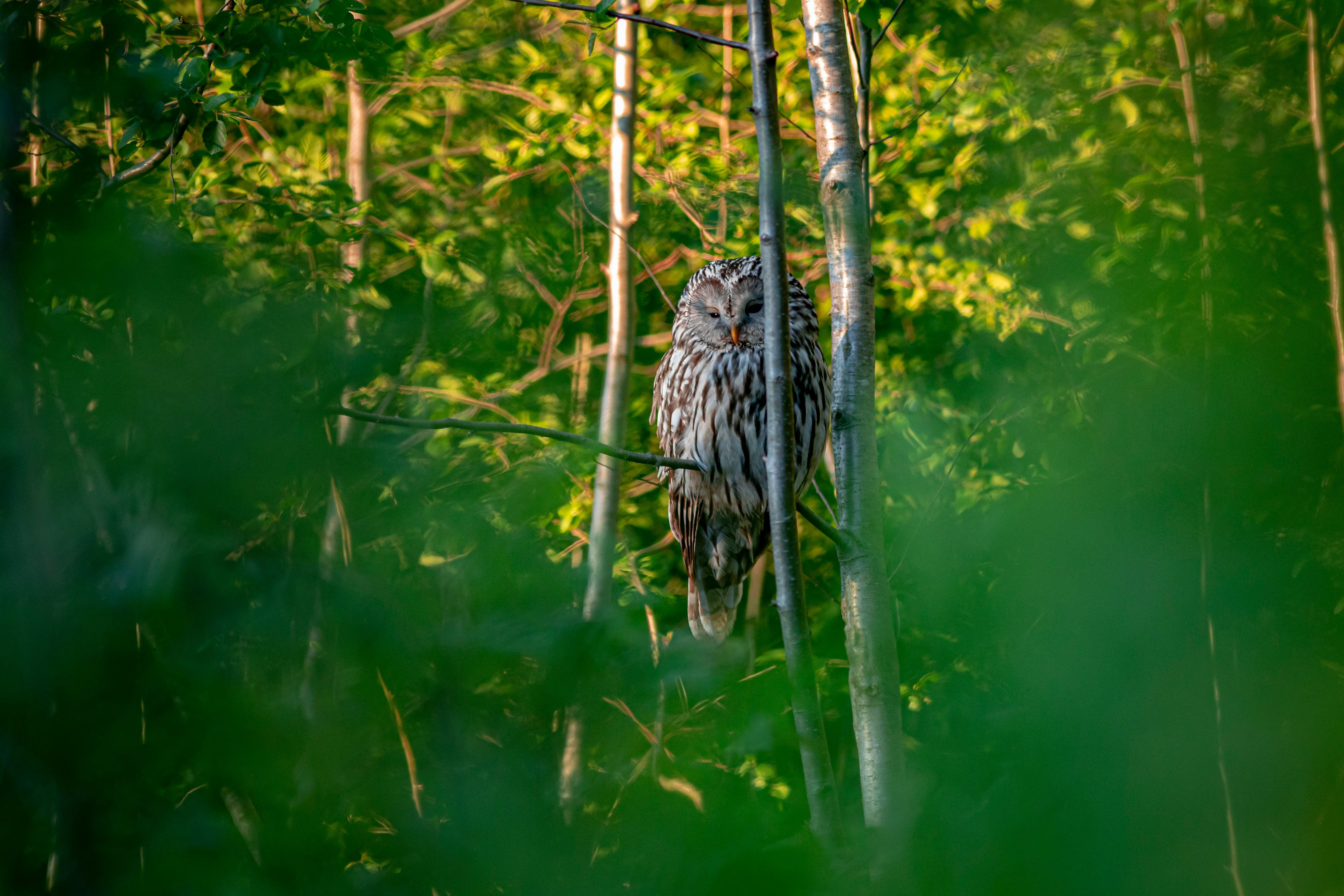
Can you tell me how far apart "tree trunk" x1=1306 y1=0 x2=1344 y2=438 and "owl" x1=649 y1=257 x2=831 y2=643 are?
1.63m

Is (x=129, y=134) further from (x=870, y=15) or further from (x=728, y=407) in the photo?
(x=728, y=407)

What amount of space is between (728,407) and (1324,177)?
72.3 inches

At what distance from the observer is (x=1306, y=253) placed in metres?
0.54

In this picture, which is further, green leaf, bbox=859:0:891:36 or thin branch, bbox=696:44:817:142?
green leaf, bbox=859:0:891:36

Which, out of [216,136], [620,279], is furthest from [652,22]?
[620,279]

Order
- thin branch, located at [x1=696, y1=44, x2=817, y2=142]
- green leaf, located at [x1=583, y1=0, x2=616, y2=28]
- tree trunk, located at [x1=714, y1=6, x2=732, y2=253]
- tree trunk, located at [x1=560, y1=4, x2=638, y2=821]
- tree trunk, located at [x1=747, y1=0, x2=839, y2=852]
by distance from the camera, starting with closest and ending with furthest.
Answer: tree trunk, located at [x1=747, y1=0, x2=839, y2=852] < green leaf, located at [x1=583, y1=0, x2=616, y2=28] < thin branch, located at [x1=696, y1=44, x2=817, y2=142] < tree trunk, located at [x1=560, y1=4, x2=638, y2=821] < tree trunk, located at [x1=714, y1=6, x2=732, y2=253]

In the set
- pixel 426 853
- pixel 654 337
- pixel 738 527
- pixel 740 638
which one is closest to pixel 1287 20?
pixel 740 638

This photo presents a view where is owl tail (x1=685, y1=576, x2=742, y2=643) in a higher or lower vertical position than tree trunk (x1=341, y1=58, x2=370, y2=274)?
lower

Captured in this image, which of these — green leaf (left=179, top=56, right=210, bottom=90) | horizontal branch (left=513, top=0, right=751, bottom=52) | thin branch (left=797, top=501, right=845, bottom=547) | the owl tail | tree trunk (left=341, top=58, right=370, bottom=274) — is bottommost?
the owl tail

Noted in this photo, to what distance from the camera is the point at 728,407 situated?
237 cm

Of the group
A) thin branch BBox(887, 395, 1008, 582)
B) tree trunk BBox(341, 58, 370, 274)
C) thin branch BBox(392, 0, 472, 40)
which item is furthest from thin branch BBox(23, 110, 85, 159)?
tree trunk BBox(341, 58, 370, 274)

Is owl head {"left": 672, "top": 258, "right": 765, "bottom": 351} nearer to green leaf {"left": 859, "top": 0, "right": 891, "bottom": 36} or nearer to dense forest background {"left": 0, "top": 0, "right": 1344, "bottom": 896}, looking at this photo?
green leaf {"left": 859, "top": 0, "right": 891, "bottom": 36}

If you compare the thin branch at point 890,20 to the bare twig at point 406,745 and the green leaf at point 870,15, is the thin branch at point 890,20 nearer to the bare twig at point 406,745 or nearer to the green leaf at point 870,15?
the green leaf at point 870,15

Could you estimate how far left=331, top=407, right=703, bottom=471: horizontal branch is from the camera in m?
0.54
